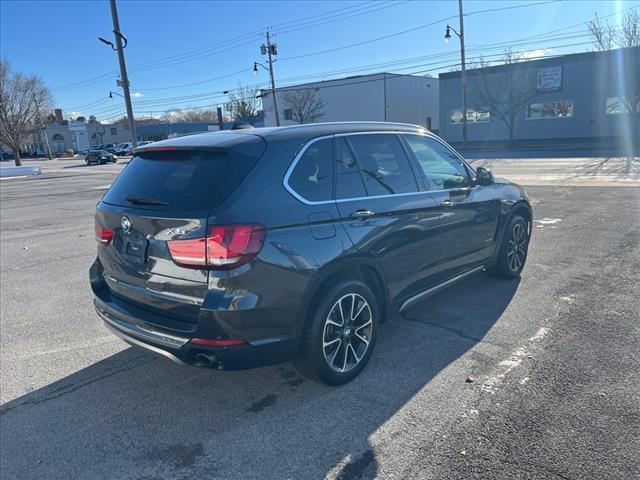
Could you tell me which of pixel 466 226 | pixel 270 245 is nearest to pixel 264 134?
pixel 270 245

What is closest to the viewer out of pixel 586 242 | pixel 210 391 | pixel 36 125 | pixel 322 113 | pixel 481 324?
pixel 210 391

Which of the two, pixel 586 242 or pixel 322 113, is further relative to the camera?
pixel 322 113

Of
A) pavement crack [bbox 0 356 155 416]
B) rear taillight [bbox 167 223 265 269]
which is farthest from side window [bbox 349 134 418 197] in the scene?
pavement crack [bbox 0 356 155 416]

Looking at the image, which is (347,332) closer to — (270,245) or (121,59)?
(270,245)

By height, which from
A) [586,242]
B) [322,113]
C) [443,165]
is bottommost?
[586,242]

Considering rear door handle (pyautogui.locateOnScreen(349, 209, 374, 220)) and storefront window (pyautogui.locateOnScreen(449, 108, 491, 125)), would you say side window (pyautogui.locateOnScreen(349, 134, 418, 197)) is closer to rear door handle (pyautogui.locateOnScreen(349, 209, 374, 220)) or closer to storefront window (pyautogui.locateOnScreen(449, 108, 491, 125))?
rear door handle (pyautogui.locateOnScreen(349, 209, 374, 220))

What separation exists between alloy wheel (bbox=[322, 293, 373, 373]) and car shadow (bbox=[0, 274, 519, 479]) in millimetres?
180

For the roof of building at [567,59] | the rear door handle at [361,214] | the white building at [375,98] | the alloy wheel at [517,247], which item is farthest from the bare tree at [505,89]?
the rear door handle at [361,214]

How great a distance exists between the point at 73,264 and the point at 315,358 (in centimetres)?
554

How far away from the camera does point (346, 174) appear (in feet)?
11.5

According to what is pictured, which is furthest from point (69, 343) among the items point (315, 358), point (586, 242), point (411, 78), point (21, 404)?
point (411, 78)

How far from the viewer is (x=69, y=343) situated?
4.39 m

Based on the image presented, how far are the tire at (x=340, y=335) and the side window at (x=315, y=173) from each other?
66 cm

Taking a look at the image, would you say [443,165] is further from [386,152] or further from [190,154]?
[190,154]
